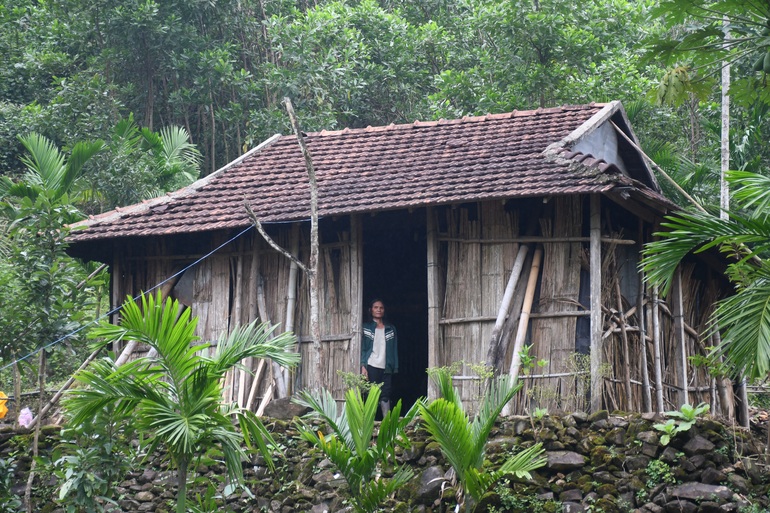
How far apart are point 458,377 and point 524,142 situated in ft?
9.48

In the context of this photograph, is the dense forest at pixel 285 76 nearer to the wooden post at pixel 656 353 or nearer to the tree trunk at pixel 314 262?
the wooden post at pixel 656 353

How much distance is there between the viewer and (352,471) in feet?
28.8

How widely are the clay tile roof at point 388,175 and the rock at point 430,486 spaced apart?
2730mm

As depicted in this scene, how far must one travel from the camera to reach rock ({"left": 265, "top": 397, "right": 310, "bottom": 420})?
10.8 meters

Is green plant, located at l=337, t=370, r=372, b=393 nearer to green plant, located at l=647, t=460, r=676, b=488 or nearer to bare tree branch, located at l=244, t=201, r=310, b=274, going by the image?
bare tree branch, located at l=244, t=201, r=310, b=274

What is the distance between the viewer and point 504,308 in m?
10.6

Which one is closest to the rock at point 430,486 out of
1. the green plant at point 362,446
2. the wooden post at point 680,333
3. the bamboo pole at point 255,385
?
the green plant at point 362,446

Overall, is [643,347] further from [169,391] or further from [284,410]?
[169,391]

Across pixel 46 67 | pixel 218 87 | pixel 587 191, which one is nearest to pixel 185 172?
pixel 218 87

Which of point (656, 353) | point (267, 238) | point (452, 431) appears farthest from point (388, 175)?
point (452, 431)

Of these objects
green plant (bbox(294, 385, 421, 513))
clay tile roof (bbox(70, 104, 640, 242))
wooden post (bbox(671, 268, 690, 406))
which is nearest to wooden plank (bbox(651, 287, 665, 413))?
wooden post (bbox(671, 268, 690, 406))

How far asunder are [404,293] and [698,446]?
5.92m

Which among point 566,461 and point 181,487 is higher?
point 566,461

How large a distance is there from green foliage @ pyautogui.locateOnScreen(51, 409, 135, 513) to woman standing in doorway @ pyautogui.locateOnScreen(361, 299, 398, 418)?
2.87m
